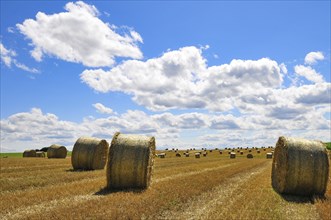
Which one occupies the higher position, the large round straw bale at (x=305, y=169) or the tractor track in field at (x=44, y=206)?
the large round straw bale at (x=305, y=169)

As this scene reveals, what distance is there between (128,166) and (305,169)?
676cm

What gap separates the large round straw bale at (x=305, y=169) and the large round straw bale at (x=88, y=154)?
13.4 meters

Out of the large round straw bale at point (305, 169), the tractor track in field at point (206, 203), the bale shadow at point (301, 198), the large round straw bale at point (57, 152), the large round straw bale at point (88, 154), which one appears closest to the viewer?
the tractor track in field at point (206, 203)

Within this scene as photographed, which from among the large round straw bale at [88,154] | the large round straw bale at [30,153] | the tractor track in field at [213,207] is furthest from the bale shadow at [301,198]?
the large round straw bale at [30,153]

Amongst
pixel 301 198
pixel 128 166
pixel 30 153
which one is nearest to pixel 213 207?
pixel 301 198

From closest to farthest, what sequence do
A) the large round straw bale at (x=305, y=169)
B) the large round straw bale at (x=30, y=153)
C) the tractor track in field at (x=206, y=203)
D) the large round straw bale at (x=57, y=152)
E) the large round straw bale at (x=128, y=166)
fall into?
1. the tractor track in field at (x=206, y=203)
2. the large round straw bale at (x=305, y=169)
3. the large round straw bale at (x=128, y=166)
4. the large round straw bale at (x=57, y=152)
5. the large round straw bale at (x=30, y=153)

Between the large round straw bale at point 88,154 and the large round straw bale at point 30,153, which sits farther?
the large round straw bale at point 30,153

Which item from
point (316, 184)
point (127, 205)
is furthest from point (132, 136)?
point (316, 184)

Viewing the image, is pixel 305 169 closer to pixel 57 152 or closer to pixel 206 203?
pixel 206 203

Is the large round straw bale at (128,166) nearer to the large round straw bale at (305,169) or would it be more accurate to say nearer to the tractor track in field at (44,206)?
the tractor track in field at (44,206)

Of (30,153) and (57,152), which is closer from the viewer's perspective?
(57,152)

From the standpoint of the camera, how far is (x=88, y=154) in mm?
25047

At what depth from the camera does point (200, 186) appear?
16.0 meters

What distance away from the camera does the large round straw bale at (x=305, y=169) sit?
14539 millimetres
